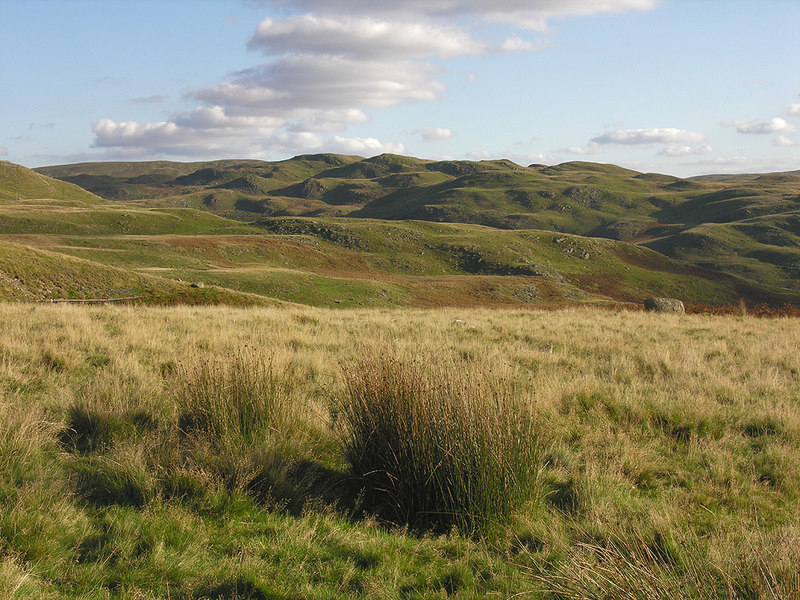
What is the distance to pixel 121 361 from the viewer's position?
8852 mm

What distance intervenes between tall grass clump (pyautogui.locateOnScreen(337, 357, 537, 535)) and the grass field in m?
0.02

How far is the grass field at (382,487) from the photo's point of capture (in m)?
3.44

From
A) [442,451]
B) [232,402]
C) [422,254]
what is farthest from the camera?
[422,254]

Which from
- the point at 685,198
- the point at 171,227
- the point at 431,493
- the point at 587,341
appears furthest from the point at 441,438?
the point at 685,198

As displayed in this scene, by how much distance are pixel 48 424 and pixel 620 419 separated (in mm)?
6996

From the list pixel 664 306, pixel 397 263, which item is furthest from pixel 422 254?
pixel 664 306

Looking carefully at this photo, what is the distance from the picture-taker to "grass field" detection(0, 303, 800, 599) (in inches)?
135

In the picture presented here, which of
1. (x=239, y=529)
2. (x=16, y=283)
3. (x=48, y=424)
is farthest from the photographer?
(x=16, y=283)

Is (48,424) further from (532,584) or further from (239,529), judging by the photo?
(532,584)

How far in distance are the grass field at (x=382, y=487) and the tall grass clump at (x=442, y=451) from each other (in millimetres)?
20

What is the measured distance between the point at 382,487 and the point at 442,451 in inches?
29.3

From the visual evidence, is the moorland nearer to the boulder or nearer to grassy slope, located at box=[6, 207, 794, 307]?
the boulder

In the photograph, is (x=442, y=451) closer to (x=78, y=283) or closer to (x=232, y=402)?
(x=232, y=402)

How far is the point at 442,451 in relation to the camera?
4668 millimetres
